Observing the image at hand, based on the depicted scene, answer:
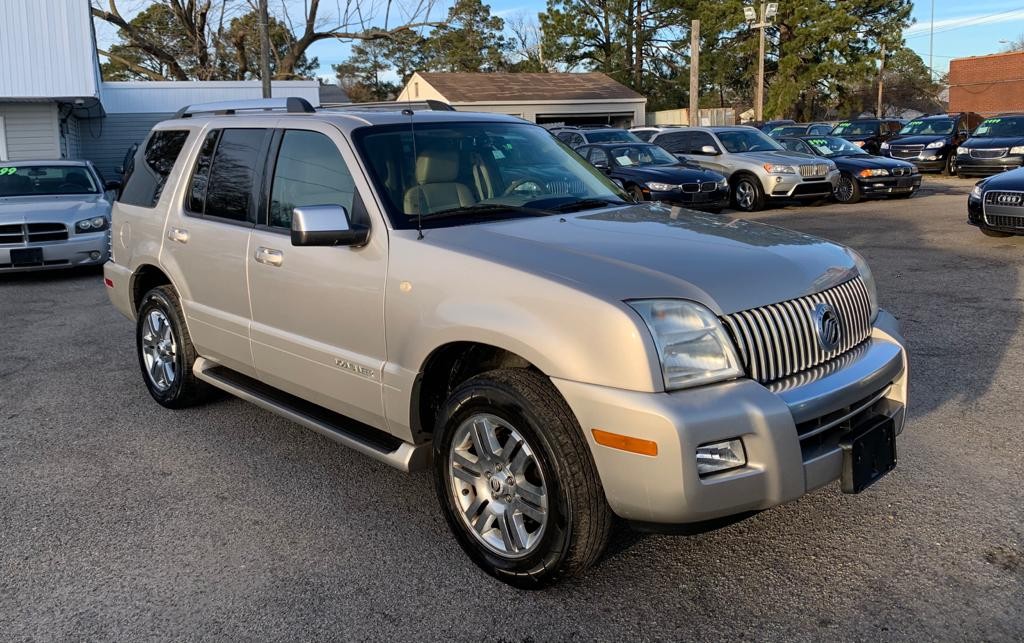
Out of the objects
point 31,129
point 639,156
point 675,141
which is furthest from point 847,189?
point 31,129

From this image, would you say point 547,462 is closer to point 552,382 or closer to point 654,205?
point 552,382

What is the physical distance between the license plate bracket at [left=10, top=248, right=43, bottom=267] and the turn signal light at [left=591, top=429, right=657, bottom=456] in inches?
389

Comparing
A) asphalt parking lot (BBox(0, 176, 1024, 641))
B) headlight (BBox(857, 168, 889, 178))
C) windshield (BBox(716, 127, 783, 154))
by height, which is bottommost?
asphalt parking lot (BBox(0, 176, 1024, 641))

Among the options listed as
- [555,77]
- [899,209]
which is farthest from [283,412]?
[555,77]

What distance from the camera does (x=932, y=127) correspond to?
1009 inches

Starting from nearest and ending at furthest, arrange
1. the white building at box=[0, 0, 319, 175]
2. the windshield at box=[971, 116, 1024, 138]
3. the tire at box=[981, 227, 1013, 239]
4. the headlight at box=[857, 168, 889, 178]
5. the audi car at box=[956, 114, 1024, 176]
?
the tire at box=[981, 227, 1013, 239] < the headlight at box=[857, 168, 889, 178] < the audi car at box=[956, 114, 1024, 176] < the white building at box=[0, 0, 319, 175] < the windshield at box=[971, 116, 1024, 138]

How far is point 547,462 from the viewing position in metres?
3.17

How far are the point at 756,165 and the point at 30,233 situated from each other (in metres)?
12.0

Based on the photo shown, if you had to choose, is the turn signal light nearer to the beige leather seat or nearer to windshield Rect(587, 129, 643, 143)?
the beige leather seat

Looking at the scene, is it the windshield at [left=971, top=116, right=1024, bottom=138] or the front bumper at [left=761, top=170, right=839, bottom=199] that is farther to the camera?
the windshield at [left=971, top=116, right=1024, bottom=138]

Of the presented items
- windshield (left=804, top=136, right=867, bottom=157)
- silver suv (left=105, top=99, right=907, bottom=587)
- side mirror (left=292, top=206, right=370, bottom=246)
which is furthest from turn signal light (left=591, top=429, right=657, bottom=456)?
windshield (left=804, top=136, right=867, bottom=157)

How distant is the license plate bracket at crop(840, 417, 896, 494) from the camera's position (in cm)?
325

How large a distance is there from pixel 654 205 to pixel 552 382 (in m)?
1.89

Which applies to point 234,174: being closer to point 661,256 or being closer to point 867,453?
point 661,256
